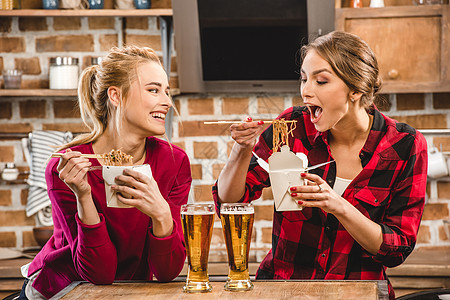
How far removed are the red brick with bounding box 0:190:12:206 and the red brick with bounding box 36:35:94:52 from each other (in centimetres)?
71

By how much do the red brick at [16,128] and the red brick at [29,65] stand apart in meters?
0.25

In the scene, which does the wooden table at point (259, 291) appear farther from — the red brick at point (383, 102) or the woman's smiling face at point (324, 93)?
the red brick at point (383, 102)

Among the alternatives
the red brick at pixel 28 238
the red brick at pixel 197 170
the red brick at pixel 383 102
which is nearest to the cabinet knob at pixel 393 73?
the red brick at pixel 383 102

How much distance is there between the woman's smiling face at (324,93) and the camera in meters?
1.70

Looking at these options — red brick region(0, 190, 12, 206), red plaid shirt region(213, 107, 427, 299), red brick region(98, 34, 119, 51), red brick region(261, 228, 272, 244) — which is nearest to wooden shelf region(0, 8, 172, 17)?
red brick region(98, 34, 119, 51)

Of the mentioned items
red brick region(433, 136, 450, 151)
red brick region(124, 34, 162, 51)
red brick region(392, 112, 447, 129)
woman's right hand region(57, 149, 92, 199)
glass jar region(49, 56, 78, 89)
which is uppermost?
red brick region(124, 34, 162, 51)

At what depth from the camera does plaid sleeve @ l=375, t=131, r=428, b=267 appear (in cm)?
158

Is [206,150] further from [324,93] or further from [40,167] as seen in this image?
[324,93]

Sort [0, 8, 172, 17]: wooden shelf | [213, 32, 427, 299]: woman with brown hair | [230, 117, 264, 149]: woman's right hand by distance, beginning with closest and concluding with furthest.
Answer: [230, 117, 264, 149]: woman's right hand
[213, 32, 427, 299]: woman with brown hair
[0, 8, 172, 17]: wooden shelf

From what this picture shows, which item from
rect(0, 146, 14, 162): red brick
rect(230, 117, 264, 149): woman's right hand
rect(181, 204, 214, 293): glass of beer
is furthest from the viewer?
rect(0, 146, 14, 162): red brick

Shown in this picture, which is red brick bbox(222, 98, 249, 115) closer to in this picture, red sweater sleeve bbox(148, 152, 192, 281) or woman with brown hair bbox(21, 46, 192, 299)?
woman with brown hair bbox(21, 46, 192, 299)

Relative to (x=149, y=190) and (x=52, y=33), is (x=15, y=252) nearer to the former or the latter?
(x=52, y=33)

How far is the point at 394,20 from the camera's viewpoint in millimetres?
2799

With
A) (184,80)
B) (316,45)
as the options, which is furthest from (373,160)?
(184,80)
